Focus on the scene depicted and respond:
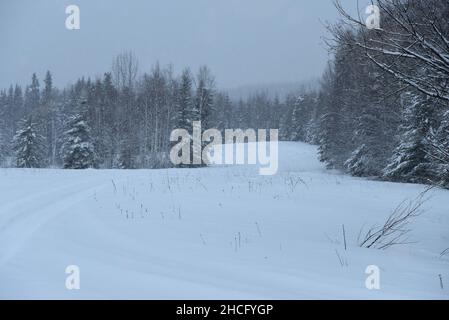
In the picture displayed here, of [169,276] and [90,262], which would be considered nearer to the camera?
[169,276]

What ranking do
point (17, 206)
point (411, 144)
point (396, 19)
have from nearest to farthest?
1. point (396, 19)
2. point (17, 206)
3. point (411, 144)

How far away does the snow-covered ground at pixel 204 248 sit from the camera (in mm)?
3906

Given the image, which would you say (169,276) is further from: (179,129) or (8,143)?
(8,143)

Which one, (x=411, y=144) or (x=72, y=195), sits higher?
(x=411, y=144)

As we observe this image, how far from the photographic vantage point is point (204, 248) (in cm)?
547

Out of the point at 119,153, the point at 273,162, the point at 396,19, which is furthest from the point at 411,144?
the point at 119,153

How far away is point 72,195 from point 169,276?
7.42 metres

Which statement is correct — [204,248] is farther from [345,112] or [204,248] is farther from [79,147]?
[79,147]

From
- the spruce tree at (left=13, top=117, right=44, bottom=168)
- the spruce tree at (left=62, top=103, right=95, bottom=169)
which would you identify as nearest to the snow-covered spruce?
the spruce tree at (left=62, top=103, right=95, bottom=169)

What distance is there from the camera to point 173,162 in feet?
122

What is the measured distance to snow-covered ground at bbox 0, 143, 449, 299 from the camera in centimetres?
391

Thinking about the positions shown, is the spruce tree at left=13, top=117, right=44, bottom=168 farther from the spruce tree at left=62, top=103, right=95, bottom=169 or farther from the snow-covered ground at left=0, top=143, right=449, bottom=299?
the snow-covered ground at left=0, top=143, right=449, bottom=299

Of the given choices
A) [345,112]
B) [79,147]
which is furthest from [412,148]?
[79,147]

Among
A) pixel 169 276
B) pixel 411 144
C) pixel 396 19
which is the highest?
pixel 396 19
